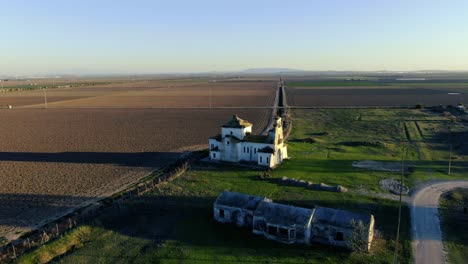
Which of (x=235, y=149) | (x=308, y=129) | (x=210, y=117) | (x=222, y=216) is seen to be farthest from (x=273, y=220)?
(x=210, y=117)

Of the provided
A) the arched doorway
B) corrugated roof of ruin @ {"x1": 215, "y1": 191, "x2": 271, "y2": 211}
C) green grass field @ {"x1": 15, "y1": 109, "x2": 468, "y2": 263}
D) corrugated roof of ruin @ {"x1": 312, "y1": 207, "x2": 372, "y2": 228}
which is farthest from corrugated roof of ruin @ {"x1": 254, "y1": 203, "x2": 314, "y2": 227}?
the arched doorway

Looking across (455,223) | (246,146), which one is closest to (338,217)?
(455,223)

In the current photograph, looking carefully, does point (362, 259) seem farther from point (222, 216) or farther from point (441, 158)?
point (441, 158)

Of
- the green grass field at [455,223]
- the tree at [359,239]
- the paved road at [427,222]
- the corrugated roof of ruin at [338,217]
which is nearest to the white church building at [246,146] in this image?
the paved road at [427,222]

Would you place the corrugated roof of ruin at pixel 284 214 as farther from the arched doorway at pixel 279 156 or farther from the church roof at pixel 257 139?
the arched doorway at pixel 279 156

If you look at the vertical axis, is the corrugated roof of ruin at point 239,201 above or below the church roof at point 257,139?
below

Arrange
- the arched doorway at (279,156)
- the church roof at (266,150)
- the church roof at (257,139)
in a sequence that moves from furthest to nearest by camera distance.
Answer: the arched doorway at (279,156) < the church roof at (257,139) < the church roof at (266,150)

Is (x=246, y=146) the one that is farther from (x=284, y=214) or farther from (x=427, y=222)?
(x=427, y=222)

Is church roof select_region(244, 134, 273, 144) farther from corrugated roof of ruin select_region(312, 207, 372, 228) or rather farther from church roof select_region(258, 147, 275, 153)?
corrugated roof of ruin select_region(312, 207, 372, 228)
